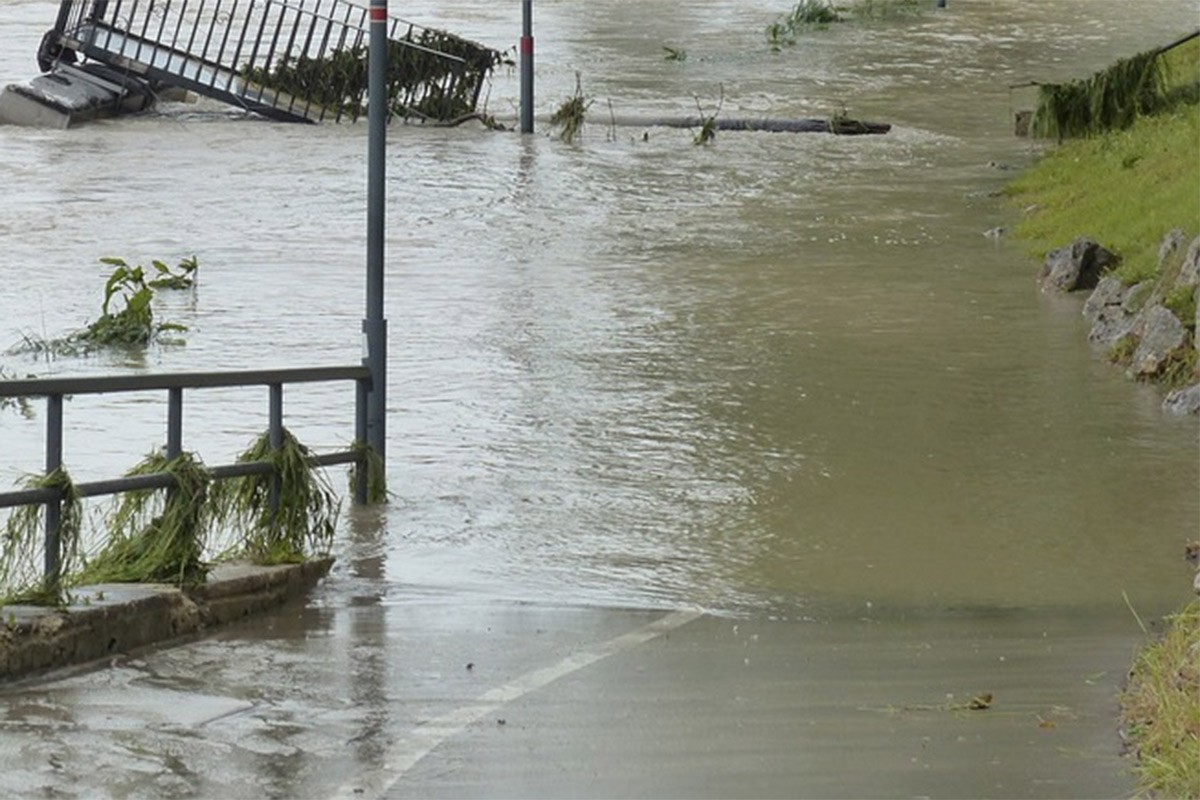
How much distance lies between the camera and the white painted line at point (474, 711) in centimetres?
662

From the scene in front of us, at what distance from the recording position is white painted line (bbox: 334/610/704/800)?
Answer: 6.62 m

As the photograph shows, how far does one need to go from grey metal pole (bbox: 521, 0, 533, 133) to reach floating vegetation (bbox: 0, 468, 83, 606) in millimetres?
20546

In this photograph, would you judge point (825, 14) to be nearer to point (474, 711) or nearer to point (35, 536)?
point (35, 536)

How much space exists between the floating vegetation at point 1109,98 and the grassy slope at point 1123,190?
45 centimetres

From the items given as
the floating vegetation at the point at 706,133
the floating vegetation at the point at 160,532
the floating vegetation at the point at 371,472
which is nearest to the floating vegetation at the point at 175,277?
the floating vegetation at the point at 371,472

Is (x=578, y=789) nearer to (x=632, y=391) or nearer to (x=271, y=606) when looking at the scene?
(x=271, y=606)

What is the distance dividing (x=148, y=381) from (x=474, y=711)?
2393 millimetres

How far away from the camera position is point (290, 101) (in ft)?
104

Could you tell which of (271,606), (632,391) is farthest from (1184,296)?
(271,606)

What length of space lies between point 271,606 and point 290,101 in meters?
22.9

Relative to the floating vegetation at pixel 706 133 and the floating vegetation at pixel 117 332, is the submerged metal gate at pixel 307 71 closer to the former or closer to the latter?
the floating vegetation at pixel 706 133

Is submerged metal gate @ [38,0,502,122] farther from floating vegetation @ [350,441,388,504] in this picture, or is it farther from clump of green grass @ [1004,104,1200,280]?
floating vegetation @ [350,441,388,504]

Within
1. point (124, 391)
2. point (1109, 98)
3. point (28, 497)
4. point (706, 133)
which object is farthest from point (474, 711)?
point (706, 133)

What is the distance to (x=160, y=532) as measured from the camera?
916 centimetres
